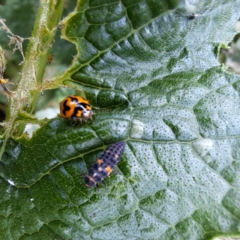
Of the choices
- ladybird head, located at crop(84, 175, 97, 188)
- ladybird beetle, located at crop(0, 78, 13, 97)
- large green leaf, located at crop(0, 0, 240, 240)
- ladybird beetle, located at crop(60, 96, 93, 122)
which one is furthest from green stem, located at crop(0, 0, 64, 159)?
ladybird head, located at crop(84, 175, 97, 188)

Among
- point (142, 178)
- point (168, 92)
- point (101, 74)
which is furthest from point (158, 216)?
point (101, 74)

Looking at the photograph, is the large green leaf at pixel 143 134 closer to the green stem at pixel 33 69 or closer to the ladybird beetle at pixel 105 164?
the ladybird beetle at pixel 105 164

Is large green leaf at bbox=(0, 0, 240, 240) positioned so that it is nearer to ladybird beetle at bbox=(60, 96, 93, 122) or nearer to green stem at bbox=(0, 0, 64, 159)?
ladybird beetle at bbox=(60, 96, 93, 122)

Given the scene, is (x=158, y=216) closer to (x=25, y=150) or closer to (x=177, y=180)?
(x=177, y=180)

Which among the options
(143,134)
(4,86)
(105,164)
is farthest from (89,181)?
(4,86)

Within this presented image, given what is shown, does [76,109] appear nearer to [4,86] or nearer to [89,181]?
[89,181]
